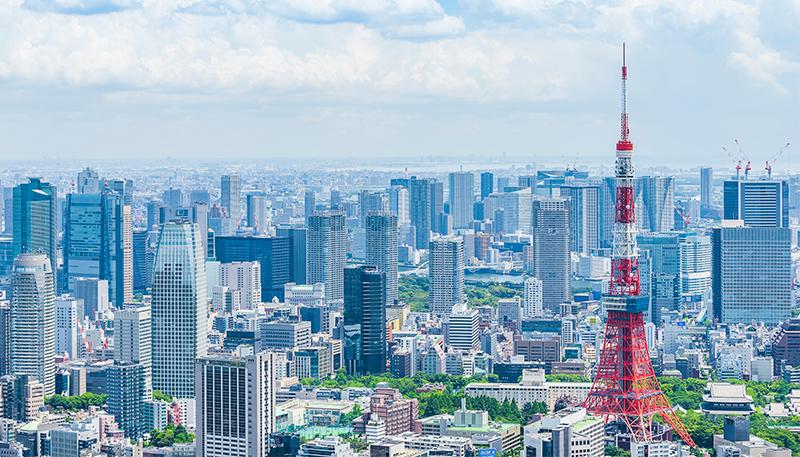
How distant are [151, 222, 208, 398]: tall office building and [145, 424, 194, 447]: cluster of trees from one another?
403 cm

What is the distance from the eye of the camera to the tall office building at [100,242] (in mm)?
44250

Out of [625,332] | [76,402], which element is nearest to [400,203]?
[76,402]

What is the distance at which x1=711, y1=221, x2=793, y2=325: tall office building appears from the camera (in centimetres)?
3872

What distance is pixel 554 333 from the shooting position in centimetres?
3506

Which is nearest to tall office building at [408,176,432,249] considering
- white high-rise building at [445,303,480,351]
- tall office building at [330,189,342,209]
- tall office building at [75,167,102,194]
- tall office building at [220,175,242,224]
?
tall office building at [330,189,342,209]

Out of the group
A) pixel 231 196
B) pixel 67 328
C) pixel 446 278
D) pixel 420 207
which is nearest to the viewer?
pixel 67 328

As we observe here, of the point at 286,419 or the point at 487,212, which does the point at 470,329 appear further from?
the point at 487,212

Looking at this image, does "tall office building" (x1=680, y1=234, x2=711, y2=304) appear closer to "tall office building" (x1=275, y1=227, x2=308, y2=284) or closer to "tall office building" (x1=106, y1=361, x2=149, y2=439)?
"tall office building" (x1=275, y1=227, x2=308, y2=284)

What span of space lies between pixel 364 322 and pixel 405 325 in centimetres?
579

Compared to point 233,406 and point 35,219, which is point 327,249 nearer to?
point 35,219

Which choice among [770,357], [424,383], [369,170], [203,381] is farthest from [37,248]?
[369,170]

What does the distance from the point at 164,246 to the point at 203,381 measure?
9348 millimetres

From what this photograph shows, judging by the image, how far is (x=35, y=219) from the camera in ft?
147

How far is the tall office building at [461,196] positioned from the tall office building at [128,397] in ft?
123
